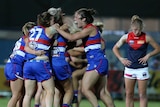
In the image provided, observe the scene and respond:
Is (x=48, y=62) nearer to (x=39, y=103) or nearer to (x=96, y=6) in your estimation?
(x=39, y=103)

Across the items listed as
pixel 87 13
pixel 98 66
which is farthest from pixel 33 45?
pixel 98 66

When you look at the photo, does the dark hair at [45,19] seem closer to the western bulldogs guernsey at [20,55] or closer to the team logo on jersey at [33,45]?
the team logo on jersey at [33,45]

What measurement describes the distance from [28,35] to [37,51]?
0.81 meters

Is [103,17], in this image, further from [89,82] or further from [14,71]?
[89,82]

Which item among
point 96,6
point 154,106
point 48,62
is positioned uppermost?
point 96,6

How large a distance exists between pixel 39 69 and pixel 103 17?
28.4 feet

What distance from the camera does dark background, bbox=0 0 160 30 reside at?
Result: 20922 millimetres

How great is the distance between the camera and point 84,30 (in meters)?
13.2

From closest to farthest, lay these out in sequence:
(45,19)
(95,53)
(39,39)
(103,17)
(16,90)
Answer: (39,39)
(45,19)
(95,53)
(16,90)
(103,17)

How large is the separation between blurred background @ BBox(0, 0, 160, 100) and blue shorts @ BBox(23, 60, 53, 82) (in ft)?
24.1

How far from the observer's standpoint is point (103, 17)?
21422 millimetres

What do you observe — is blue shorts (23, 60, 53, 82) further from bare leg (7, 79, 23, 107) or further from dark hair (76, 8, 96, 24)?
dark hair (76, 8, 96, 24)

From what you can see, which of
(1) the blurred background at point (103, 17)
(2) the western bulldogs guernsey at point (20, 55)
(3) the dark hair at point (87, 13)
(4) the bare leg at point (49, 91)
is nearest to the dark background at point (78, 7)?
(1) the blurred background at point (103, 17)

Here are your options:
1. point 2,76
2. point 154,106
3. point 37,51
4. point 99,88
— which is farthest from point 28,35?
point 2,76
